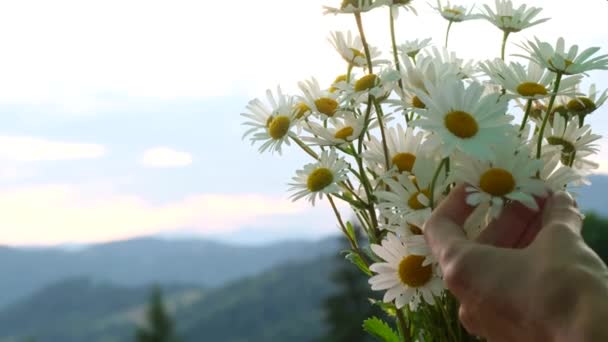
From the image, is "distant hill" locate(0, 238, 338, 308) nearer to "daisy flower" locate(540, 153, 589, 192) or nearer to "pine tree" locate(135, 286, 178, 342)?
"pine tree" locate(135, 286, 178, 342)

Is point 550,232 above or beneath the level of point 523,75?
beneath

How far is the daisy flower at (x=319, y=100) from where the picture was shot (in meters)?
0.77

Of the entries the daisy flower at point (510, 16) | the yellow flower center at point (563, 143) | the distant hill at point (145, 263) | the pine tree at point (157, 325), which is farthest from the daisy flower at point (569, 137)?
the distant hill at point (145, 263)

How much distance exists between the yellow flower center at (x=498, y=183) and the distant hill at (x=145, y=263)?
70.4m

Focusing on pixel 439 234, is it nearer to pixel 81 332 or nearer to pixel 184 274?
pixel 81 332

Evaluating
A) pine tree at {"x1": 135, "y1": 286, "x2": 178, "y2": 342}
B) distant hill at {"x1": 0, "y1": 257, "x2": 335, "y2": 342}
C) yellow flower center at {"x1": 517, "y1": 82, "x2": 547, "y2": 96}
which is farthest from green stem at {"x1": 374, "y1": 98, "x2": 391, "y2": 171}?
distant hill at {"x1": 0, "y1": 257, "x2": 335, "y2": 342}

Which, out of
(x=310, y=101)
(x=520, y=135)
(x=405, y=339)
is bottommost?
(x=405, y=339)

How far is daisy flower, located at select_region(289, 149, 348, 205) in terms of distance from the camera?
74 centimetres

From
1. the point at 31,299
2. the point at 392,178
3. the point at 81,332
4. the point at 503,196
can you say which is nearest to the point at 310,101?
the point at 392,178

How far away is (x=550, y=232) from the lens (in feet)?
1.77

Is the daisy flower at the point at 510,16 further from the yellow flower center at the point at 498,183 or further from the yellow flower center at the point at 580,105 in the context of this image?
the yellow flower center at the point at 498,183

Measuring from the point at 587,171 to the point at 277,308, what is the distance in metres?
41.9

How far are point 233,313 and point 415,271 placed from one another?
4339 cm

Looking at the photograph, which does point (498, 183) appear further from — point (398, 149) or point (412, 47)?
point (412, 47)
